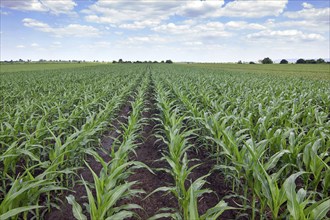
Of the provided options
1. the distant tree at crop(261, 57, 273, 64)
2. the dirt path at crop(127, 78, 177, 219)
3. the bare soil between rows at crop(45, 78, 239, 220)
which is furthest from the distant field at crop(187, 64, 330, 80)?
the distant tree at crop(261, 57, 273, 64)

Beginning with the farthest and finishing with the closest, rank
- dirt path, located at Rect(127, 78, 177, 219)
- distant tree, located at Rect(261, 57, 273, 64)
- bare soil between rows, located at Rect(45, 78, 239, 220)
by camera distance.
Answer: distant tree, located at Rect(261, 57, 273, 64) < dirt path, located at Rect(127, 78, 177, 219) < bare soil between rows, located at Rect(45, 78, 239, 220)

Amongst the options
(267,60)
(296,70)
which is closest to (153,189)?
(296,70)

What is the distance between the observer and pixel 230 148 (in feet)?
11.6

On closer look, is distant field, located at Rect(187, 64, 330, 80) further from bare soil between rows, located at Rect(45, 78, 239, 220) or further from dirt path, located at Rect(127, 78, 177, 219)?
bare soil between rows, located at Rect(45, 78, 239, 220)

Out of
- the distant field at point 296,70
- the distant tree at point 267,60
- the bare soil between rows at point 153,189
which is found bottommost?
the bare soil between rows at point 153,189

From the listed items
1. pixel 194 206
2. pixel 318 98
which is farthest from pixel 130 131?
pixel 318 98

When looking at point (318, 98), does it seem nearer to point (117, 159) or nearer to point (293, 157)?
point (293, 157)

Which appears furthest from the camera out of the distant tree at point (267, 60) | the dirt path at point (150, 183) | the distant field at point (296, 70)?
the distant tree at point (267, 60)

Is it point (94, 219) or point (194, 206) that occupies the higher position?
point (194, 206)

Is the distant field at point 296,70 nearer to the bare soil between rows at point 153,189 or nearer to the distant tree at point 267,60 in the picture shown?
the bare soil between rows at point 153,189

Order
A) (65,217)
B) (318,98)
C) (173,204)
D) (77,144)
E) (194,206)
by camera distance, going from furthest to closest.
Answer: (318,98), (77,144), (173,204), (65,217), (194,206)

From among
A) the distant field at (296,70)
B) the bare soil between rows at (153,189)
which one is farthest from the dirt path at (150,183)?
the distant field at (296,70)

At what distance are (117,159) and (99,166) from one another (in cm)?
230

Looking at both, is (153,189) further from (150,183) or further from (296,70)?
(296,70)
